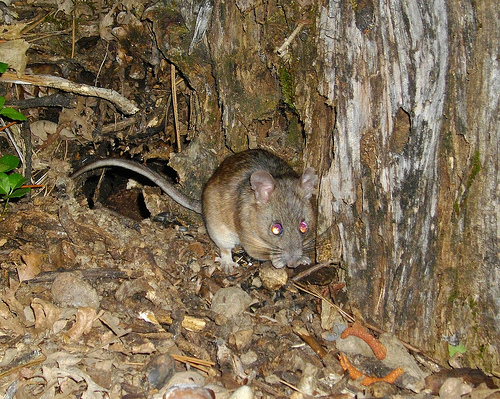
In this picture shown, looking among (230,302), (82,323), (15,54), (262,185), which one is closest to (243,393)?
(230,302)

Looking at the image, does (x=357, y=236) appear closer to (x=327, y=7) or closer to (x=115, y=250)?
(x=327, y=7)

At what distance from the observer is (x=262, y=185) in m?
4.98

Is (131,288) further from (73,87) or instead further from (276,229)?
(73,87)

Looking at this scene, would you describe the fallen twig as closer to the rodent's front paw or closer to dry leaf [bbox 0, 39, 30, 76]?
dry leaf [bbox 0, 39, 30, 76]

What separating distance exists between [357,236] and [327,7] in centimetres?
189

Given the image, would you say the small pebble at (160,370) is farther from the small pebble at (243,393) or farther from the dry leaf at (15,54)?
the dry leaf at (15,54)

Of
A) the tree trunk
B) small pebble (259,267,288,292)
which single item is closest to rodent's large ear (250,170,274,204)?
the tree trunk

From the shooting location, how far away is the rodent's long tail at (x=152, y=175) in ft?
17.9

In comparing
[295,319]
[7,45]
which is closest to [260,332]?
[295,319]

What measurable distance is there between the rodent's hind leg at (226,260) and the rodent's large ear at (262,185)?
76 cm

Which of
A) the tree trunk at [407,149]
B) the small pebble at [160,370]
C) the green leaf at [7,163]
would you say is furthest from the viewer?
the green leaf at [7,163]

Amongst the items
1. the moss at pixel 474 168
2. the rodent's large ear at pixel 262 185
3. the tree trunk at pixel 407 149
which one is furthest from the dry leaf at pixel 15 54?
the moss at pixel 474 168

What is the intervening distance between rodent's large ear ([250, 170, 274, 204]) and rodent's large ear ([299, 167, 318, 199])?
1.01ft

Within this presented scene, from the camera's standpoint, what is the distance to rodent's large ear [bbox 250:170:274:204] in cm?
482
